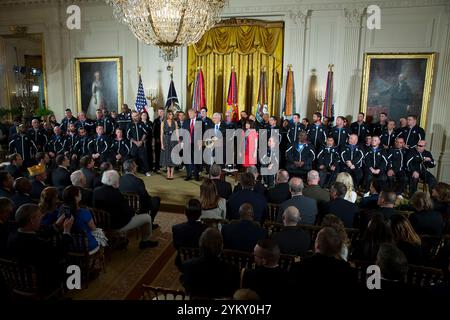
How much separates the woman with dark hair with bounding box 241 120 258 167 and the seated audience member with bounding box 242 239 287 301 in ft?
19.3

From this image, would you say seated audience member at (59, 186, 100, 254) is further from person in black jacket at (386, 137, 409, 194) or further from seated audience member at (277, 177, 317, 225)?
person in black jacket at (386, 137, 409, 194)

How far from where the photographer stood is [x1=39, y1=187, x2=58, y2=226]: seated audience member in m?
4.07

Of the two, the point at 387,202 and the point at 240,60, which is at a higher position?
the point at 240,60

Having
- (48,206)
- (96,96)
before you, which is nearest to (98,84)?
(96,96)

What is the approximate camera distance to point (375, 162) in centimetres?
772

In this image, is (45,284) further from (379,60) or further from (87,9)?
(87,9)

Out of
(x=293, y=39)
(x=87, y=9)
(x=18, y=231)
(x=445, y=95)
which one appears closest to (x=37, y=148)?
(x=87, y=9)

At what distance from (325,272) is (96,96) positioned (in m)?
10.6

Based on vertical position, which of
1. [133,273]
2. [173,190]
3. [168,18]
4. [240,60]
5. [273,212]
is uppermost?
[240,60]

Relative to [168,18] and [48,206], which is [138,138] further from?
[48,206]

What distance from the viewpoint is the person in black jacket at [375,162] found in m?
7.63

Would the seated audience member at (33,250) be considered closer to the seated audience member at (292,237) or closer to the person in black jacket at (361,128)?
the seated audience member at (292,237)

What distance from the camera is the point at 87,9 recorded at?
1128cm

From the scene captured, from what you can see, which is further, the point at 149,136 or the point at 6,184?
the point at 149,136
